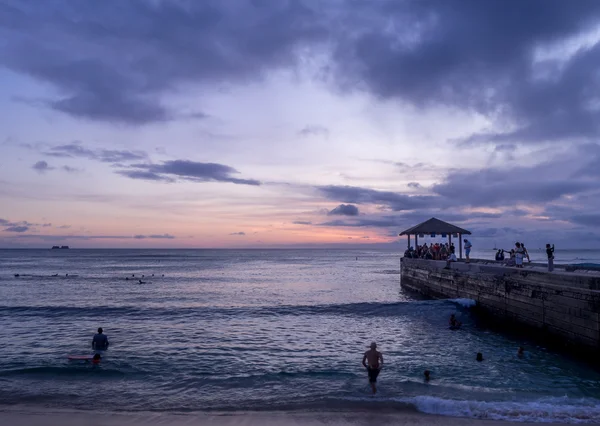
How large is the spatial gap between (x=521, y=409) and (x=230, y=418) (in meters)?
7.18

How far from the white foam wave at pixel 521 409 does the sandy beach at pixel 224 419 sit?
0.41 m

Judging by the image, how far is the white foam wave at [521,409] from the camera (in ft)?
33.6

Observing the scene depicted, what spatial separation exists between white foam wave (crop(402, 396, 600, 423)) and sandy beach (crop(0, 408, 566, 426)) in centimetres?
41

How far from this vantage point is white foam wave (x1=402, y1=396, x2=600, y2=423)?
10.2 metres

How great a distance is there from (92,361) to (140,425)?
6.90 m

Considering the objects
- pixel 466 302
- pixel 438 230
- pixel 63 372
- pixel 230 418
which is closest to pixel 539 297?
pixel 466 302

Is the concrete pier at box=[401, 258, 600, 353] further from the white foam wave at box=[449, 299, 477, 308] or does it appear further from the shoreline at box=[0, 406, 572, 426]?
the shoreline at box=[0, 406, 572, 426]

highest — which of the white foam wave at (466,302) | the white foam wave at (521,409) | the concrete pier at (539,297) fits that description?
the concrete pier at (539,297)

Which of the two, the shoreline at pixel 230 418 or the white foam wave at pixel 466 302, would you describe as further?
the white foam wave at pixel 466 302

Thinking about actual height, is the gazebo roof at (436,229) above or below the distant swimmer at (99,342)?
above

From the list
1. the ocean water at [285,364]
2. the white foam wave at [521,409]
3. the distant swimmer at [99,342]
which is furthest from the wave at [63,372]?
the white foam wave at [521,409]

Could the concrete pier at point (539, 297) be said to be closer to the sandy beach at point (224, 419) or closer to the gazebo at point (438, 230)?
the sandy beach at point (224, 419)

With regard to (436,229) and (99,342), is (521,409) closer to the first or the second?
(99,342)

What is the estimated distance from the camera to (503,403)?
11.2m
